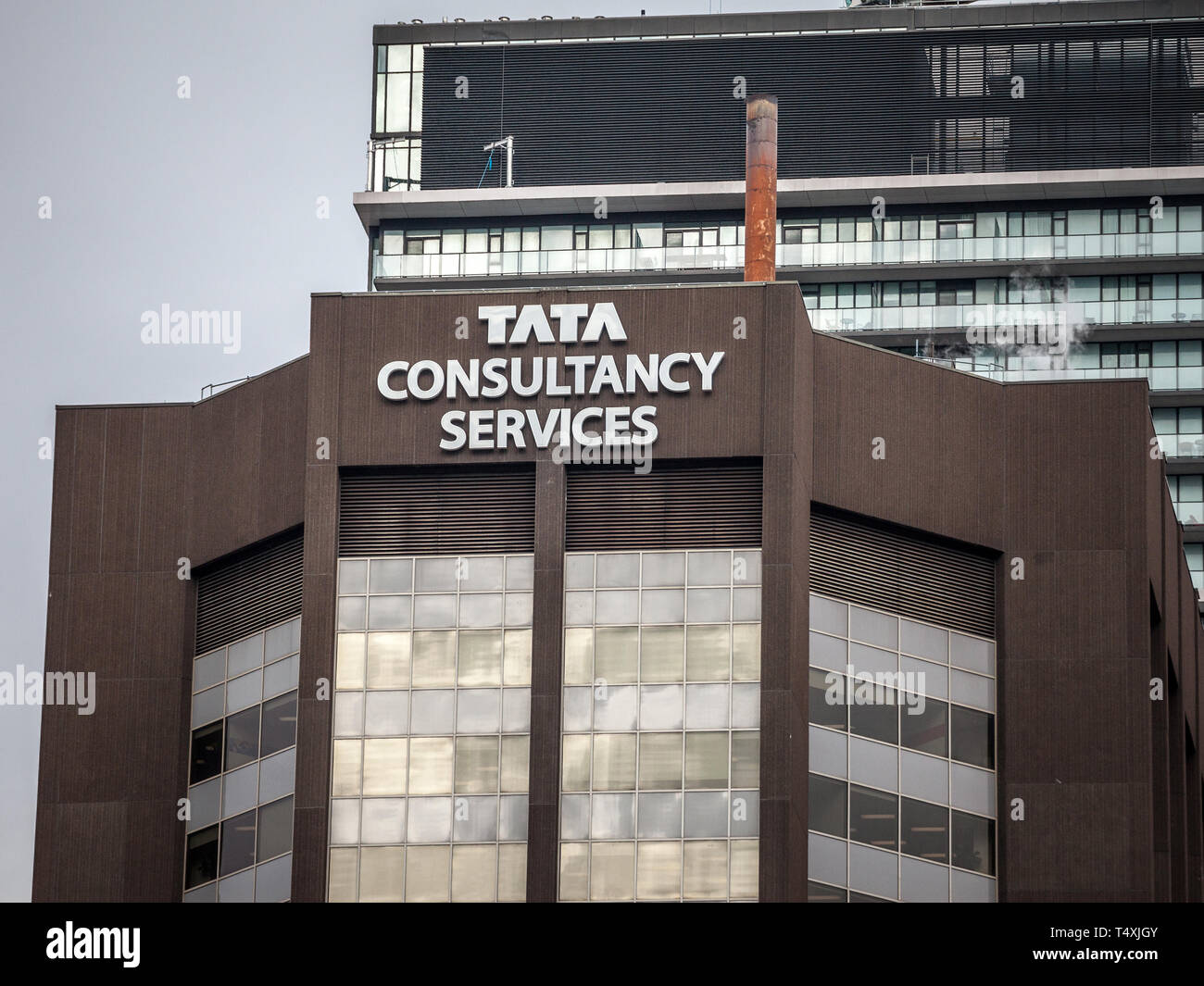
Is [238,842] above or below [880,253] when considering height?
below

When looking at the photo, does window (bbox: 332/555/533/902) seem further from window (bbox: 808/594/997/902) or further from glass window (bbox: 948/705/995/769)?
glass window (bbox: 948/705/995/769)

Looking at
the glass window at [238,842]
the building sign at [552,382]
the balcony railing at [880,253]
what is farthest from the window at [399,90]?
the glass window at [238,842]

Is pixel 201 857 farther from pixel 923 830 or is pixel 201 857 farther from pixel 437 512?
pixel 923 830

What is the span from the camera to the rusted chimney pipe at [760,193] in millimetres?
67312

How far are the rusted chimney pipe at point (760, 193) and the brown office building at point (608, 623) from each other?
11.7 metres

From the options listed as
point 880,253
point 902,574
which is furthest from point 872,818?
point 880,253

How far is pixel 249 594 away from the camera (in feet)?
186

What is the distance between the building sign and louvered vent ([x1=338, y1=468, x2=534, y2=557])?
36.1 inches

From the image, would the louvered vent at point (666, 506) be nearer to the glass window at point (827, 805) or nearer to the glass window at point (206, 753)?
the glass window at point (827, 805)

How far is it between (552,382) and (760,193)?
19.0m

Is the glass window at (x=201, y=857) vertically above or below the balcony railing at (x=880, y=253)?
below
